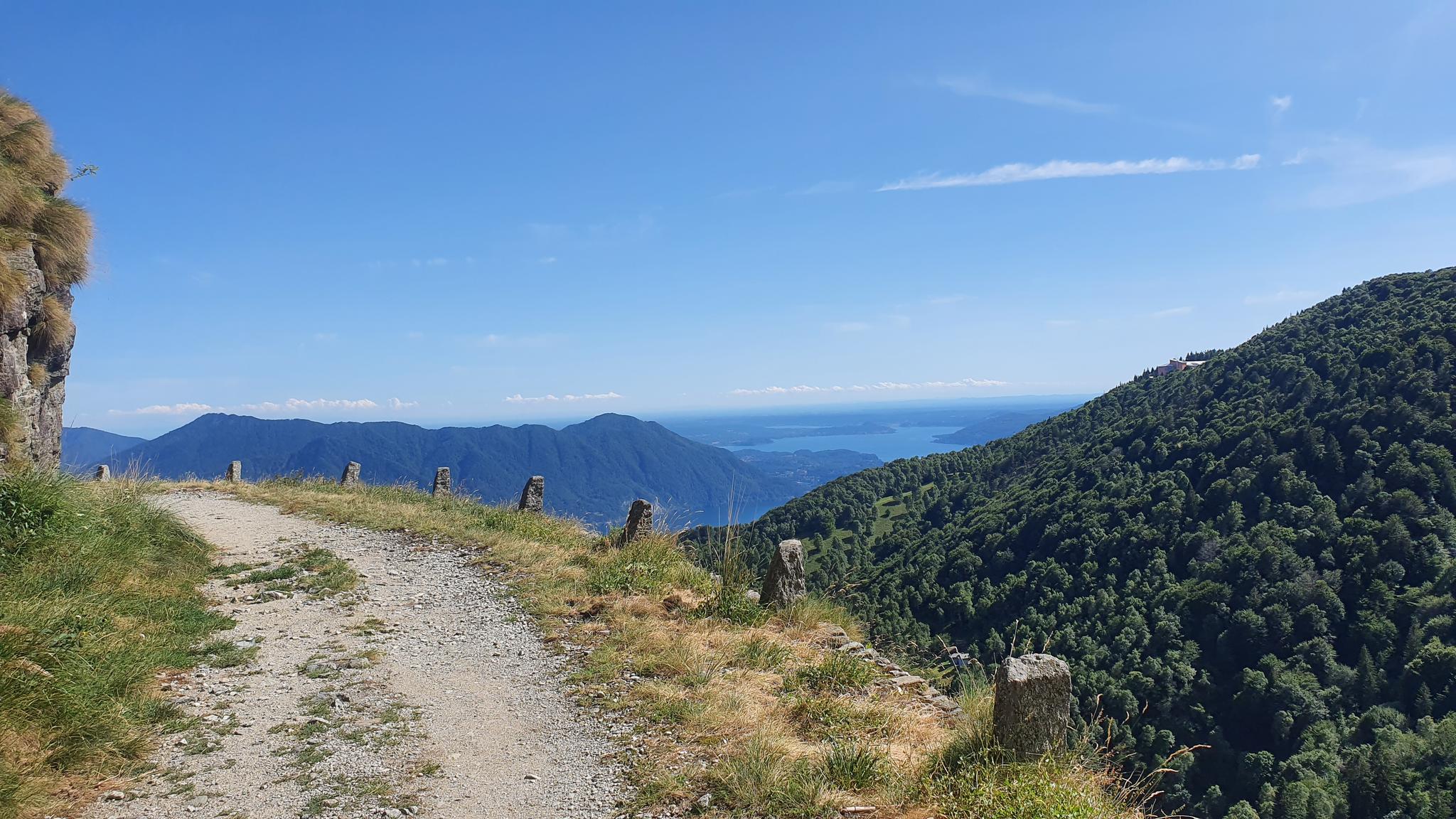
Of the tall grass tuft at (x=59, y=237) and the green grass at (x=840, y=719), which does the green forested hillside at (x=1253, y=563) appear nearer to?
the green grass at (x=840, y=719)

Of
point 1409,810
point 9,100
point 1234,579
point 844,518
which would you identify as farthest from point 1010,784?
→ point 844,518

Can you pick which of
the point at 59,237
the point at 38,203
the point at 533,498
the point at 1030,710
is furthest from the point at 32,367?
Result: the point at 1030,710

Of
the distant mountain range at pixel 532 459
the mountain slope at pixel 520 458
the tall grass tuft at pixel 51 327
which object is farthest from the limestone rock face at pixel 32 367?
the mountain slope at pixel 520 458

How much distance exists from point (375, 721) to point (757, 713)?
3090 mm

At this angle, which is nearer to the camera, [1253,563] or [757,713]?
[757,713]

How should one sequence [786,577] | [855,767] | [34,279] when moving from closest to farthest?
1. [855,767]
2. [786,577]
3. [34,279]

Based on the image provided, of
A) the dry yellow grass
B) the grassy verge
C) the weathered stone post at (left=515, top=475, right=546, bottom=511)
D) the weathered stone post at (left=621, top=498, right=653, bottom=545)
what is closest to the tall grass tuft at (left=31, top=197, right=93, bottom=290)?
the dry yellow grass

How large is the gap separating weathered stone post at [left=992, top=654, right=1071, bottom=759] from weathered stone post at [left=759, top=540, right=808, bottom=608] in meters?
3.91

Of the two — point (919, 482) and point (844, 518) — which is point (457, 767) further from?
point (919, 482)

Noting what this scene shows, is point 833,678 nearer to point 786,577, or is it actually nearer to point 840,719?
point 840,719

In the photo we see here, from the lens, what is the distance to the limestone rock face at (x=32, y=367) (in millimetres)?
10000

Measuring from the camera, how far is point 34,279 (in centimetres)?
1105

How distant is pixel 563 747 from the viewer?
5059 millimetres

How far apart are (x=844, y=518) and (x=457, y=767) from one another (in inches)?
4094
